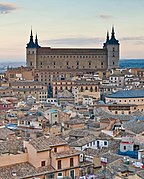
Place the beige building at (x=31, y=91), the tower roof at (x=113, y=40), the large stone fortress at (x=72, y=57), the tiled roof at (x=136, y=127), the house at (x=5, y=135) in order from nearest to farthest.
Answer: the house at (x=5, y=135), the tiled roof at (x=136, y=127), the beige building at (x=31, y=91), the large stone fortress at (x=72, y=57), the tower roof at (x=113, y=40)

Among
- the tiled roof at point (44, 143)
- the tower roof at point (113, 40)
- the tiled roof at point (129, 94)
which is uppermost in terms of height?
the tower roof at point (113, 40)

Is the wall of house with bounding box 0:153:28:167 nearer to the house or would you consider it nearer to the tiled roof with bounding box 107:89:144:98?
the house

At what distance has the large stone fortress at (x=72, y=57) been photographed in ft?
463

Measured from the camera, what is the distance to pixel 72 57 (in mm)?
142750

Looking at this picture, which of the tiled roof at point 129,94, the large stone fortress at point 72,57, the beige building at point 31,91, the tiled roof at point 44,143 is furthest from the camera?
the large stone fortress at point 72,57

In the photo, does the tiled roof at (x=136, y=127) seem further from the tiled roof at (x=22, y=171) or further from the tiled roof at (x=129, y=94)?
the tiled roof at (x=129, y=94)

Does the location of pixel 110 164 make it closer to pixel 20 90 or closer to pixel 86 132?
pixel 86 132

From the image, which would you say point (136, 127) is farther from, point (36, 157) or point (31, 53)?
point (31, 53)

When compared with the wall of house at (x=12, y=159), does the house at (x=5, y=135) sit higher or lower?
lower

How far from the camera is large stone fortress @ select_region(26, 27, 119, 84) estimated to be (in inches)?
5561

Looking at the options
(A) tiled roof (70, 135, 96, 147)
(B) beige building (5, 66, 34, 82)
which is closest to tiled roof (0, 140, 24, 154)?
(A) tiled roof (70, 135, 96, 147)

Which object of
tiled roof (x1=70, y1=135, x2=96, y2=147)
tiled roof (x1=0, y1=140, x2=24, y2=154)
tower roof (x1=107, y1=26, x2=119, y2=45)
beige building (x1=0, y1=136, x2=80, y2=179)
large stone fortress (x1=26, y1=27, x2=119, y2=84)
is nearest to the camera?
beige building (x1=0, y1=136, x2=80, y2=179)

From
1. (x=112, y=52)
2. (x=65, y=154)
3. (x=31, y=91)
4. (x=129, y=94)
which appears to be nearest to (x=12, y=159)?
(x=65, y=154)

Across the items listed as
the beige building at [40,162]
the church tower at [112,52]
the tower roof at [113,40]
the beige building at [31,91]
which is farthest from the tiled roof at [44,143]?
the tower roof at [113,40]
